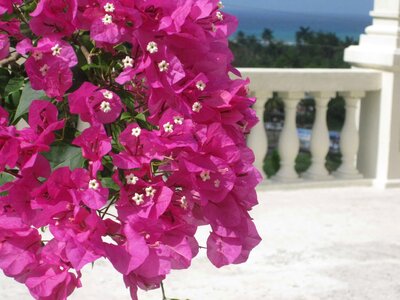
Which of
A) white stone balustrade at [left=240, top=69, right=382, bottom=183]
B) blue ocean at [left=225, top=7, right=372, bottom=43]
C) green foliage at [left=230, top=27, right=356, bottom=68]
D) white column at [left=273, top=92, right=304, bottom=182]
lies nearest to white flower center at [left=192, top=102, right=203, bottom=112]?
white stone balustrade at [left=240, top=69, right=382, bottom=183]

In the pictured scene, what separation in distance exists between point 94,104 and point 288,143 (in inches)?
177

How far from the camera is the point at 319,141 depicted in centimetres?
584

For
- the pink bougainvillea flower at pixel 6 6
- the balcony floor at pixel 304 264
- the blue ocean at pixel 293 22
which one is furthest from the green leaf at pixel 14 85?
the blue ocean at pixel 293 22

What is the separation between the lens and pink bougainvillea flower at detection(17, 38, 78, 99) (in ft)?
4.28

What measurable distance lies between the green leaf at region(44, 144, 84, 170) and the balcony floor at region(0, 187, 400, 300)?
2362 mm

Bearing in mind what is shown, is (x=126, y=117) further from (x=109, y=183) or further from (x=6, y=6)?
(x=6, y=6)

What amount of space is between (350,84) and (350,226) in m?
1.12

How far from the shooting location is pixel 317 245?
449cm

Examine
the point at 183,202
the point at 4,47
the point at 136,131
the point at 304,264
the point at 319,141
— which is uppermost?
the point at 4,47

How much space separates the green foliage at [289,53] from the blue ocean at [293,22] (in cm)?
439

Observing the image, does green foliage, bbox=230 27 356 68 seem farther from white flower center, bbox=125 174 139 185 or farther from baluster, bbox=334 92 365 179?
white flower center, bbox=125 174 139 185

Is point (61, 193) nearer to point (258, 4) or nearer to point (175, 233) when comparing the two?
point (175, 233)

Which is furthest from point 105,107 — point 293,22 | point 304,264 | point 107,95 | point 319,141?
point 293,22

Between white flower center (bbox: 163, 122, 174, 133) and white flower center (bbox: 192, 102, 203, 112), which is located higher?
white flower center (bbox: 192, 102, 203, 112)
